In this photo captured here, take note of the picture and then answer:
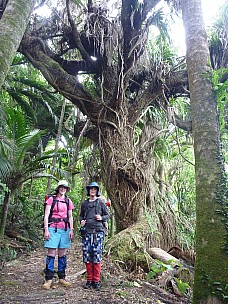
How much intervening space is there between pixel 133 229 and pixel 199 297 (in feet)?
11.9

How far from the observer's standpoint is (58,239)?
13.5 ft

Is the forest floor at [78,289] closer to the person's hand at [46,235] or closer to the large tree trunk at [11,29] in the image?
the person's hand at [46,235]

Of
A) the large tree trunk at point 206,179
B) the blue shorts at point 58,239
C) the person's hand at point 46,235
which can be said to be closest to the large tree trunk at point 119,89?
the blue shorts at point 58,239

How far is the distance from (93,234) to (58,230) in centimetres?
52

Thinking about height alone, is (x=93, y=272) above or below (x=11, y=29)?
below

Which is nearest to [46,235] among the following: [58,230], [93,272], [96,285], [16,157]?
[58,230]

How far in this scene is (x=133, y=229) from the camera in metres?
5.88

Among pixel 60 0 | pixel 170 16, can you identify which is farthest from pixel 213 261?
pixel 60 0

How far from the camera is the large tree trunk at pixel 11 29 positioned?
2.90m

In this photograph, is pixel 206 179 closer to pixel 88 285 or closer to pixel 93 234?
pixel 93 234

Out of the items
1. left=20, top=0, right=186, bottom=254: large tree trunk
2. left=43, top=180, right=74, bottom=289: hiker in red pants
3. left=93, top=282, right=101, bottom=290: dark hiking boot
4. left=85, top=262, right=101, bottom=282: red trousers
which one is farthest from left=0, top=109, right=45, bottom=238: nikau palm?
left=93, top=282, right=101, bottom=290: dark hiking boot

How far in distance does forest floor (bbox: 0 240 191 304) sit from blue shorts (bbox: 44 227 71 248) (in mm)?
544

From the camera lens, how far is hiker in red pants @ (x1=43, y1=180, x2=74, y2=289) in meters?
4.00

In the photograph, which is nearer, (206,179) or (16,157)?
(206,179)
